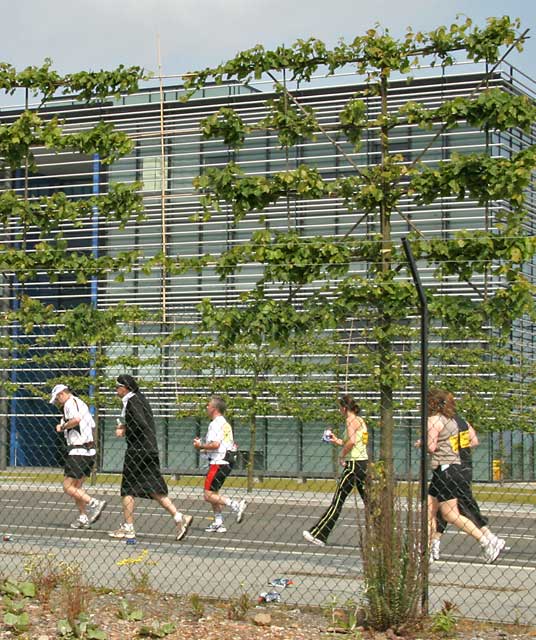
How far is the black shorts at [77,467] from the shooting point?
1417cm

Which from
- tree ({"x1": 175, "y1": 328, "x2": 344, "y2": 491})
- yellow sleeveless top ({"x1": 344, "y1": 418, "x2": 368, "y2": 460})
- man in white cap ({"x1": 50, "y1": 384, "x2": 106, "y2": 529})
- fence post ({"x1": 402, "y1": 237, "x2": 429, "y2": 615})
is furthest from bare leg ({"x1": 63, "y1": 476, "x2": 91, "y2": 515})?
fence post ({"x1": 402, "y1": 237, "x2": 429, "y2": 615})

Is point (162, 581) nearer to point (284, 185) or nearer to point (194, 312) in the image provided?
point (194, 312)

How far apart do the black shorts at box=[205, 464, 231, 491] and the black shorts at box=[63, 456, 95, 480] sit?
142 centimetres

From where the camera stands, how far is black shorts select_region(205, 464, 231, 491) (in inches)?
550

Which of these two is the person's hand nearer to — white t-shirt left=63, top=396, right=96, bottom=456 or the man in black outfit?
the man in black outfit

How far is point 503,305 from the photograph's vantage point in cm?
1170

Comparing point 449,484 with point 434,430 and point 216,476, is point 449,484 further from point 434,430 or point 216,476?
point 216,476

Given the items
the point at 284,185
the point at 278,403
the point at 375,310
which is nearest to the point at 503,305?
the point at 375,310

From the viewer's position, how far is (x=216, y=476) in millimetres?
14188

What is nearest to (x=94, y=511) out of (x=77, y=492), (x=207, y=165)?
(x=77, y=492)

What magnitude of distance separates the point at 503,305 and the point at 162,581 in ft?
13.3

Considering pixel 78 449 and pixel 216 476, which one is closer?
pixel 216 476

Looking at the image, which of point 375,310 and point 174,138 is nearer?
point 375,310

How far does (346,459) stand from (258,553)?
160 centimetres
